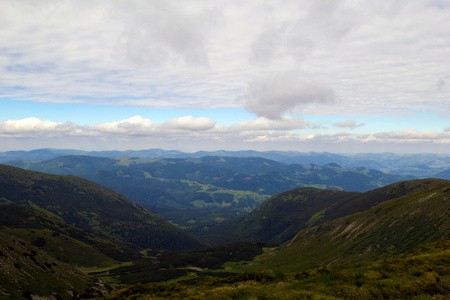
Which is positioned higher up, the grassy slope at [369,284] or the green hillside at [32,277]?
the grassy slope at [369,284]

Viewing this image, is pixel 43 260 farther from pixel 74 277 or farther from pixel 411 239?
A: pixel 411 239

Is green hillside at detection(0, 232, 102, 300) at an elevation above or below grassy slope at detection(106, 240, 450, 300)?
below

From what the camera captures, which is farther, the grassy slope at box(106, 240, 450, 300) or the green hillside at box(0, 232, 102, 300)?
→ the green hillside at box(0, 232, 102, 300)

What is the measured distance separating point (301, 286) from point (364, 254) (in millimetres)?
89720

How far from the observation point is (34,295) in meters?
46.8

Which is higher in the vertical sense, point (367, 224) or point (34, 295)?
point (34, 295)

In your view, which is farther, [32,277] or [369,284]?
[32,277]

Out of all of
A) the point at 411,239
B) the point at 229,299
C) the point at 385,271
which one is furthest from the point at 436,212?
the point at 229,299

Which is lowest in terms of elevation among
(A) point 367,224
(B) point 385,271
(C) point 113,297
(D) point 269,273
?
(A) point 367,224

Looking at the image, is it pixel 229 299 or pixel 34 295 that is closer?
pixel 229 299

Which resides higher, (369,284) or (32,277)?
(369,284)

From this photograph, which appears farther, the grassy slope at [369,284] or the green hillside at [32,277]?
the green hillside at [32,277]

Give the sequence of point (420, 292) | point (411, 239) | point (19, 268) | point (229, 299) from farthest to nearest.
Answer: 1. point (411, 239)
2. point (19, 268)
3. point (229, 299)
4. point (420, 292)

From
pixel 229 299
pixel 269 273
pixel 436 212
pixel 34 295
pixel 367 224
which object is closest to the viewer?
pixel 229 299
